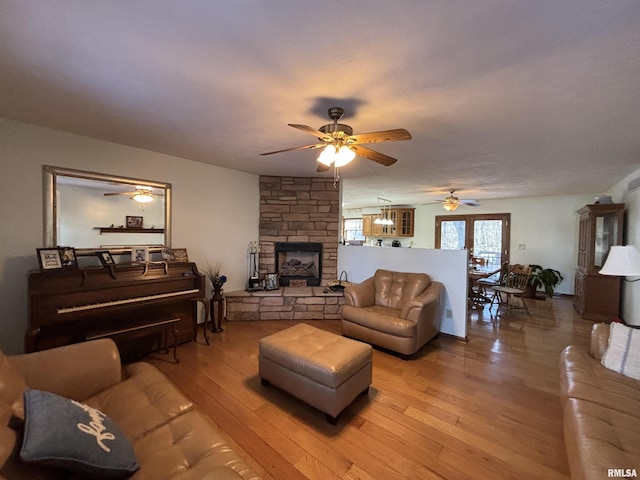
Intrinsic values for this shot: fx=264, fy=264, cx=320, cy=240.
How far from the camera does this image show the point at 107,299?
2.55 meters

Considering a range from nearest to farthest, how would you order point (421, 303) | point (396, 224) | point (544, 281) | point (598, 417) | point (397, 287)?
point (598, 417)
point (421, 303)
point (397, 287)
point (544, 281)
point (396, 224)

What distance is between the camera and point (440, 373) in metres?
2.60

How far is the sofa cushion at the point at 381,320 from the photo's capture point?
2.80 metres

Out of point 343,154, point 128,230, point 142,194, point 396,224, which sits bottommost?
point 128,230

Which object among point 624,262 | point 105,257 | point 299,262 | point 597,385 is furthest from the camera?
point 299,262

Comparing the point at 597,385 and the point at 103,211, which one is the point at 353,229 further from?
the point at 597,385

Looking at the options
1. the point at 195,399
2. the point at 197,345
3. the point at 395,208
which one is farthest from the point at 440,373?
the point at 395,208

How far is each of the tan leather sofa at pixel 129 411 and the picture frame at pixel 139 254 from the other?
1.54 m

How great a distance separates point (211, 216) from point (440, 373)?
351 centimetres

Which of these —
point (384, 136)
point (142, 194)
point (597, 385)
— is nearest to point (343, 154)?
point (384, 136)

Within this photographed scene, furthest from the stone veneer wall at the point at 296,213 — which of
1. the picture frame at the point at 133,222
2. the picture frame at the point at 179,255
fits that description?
the picture frame at the point at 133,222

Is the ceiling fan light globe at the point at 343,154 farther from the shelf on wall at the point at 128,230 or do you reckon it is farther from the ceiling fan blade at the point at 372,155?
the shelf on wall at the point at 128,230

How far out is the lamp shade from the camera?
211 centimetres

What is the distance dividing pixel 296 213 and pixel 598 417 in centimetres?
390
